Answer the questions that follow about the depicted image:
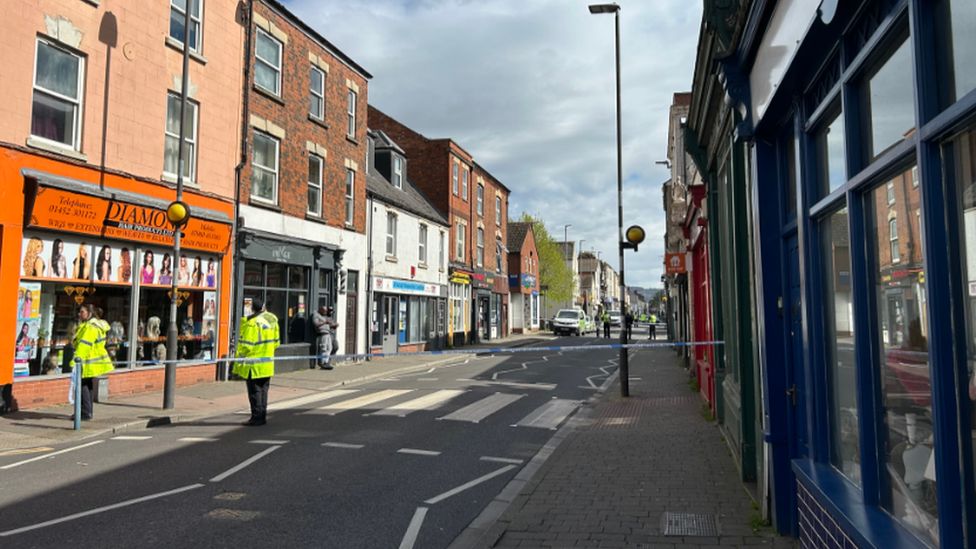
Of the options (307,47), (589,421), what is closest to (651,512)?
(589,421)

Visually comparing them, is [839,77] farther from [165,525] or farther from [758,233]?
[165,525]

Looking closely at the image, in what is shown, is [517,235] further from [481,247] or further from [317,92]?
[317,92]

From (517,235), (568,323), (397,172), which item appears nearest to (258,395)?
(397,172)

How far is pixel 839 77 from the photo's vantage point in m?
3.47

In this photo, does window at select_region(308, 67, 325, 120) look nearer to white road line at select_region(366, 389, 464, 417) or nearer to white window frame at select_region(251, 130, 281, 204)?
white window frame at select_region(251, 130, 281, 204)

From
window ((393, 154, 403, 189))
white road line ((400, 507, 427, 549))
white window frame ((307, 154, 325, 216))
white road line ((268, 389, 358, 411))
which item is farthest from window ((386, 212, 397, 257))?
white road line ((400, 507, 427, 549))

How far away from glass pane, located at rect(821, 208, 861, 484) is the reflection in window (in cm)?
35

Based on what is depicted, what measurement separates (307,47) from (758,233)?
17.9m

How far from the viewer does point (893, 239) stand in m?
2.92

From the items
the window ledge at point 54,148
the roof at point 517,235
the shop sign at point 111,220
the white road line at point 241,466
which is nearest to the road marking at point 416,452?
the white road line at point 241,466

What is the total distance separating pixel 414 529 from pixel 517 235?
44.9 metres

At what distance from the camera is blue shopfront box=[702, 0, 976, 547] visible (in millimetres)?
2326

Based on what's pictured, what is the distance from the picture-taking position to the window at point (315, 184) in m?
19.8

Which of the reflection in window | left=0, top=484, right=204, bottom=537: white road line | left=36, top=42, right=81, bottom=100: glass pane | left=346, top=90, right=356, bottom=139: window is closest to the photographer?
the reflection in window
